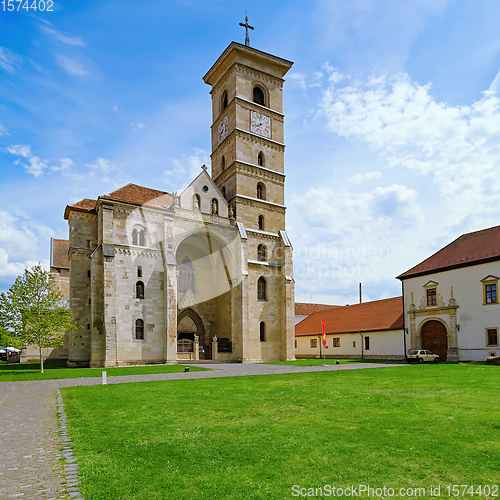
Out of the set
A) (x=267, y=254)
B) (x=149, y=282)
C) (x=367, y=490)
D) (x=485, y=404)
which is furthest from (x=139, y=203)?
(x=367, y=490)

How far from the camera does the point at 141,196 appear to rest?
39.6 m

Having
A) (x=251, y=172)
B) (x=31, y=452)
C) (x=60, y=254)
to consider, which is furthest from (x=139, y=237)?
(x=31, y=452)

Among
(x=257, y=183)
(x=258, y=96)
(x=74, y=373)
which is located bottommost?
(x=74, y=373)

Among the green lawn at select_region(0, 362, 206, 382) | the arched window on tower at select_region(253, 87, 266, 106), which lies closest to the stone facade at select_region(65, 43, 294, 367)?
the arched window on tower at select_region(253, 87, 266, 106)

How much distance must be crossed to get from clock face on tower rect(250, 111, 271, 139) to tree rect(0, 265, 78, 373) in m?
26.1

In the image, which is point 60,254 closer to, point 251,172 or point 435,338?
point 251,172

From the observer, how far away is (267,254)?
43.8 meters

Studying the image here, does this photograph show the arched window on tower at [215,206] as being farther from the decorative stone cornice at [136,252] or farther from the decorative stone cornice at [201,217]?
the decorative stone cornice at [136,252]

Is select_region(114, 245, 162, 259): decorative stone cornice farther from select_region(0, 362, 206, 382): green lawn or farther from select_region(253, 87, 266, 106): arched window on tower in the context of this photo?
select_region(253, 87, 266, 106): arched window on tower

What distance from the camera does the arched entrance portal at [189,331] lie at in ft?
140

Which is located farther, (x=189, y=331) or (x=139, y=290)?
(x=189, y=331)

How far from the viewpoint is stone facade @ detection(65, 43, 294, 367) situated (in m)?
35.5

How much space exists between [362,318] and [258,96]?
2726cm

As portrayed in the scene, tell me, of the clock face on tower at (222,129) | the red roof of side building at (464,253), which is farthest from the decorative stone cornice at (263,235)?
the red roof of side building at (464,253)
